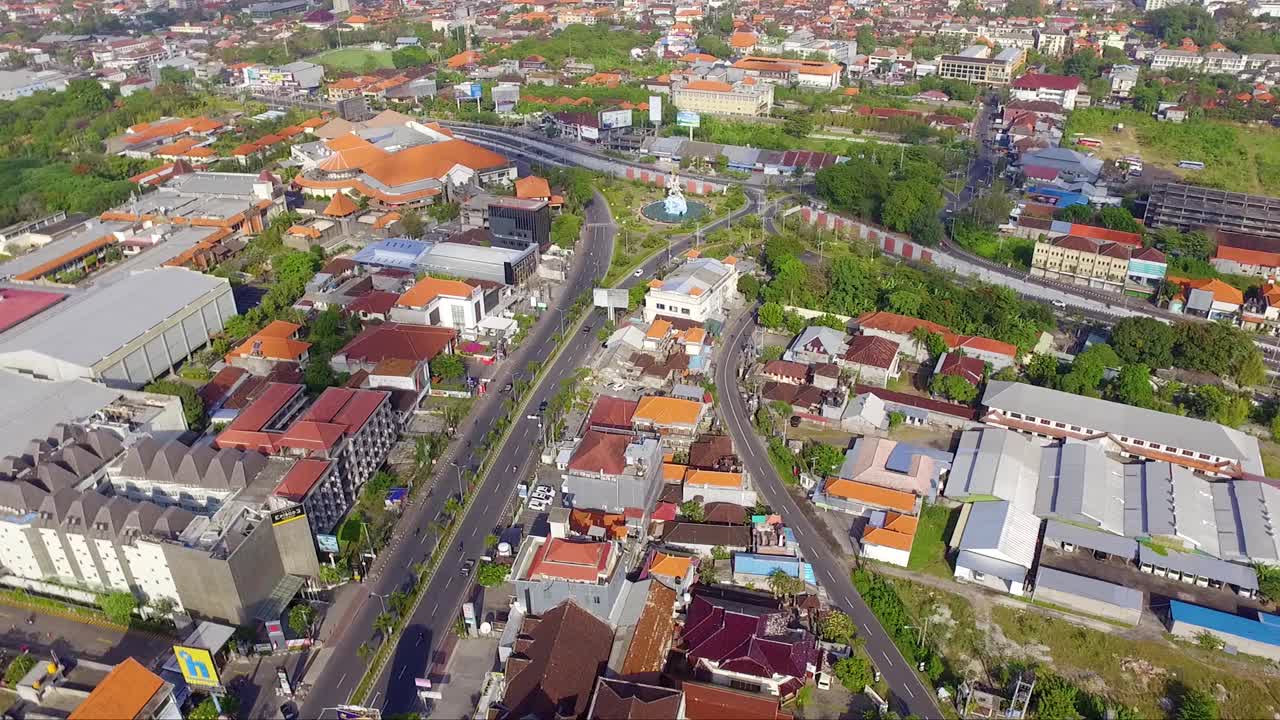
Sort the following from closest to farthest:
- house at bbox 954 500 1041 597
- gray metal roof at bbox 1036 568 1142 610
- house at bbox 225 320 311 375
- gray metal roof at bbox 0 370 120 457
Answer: gray metal roof at bbox 1036 568 1142 610 < house at bbox 954 500 1041 597 < gray metal roof at bbox 0 370 120 457 < house at bbox 225 320 311 375

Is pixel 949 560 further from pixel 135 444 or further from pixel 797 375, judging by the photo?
pixel 135 444

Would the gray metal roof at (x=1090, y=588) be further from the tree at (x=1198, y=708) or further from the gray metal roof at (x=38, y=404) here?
the gray metal roof at (x=38, y=404)

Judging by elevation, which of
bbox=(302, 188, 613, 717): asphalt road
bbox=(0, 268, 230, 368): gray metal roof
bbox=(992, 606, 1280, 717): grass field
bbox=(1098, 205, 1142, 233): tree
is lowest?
bbox=(992, 606, 1280, 717): grass field

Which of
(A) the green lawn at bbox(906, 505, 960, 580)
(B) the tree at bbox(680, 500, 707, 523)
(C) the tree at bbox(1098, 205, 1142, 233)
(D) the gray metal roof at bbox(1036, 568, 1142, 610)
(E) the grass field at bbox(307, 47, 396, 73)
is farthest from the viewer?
(E) the grass field at bbox(307, 47, 396, 73)

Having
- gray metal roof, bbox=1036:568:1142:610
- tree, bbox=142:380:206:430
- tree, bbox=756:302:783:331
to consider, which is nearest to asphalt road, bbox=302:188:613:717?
tree, bbox=142:380:206:430

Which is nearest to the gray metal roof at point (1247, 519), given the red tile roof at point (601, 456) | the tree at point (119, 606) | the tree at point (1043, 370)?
the tree at point (1043, 370)

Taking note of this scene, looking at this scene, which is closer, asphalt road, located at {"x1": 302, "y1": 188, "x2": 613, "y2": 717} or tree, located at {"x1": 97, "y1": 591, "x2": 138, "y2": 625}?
asphalt road, located at {"x1": 302, "y1": 188, "x2": 613, "y2": 717}

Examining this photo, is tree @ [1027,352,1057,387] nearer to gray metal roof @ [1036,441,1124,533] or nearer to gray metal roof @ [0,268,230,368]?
gray metal roof @ [1036,441,1124,533]
